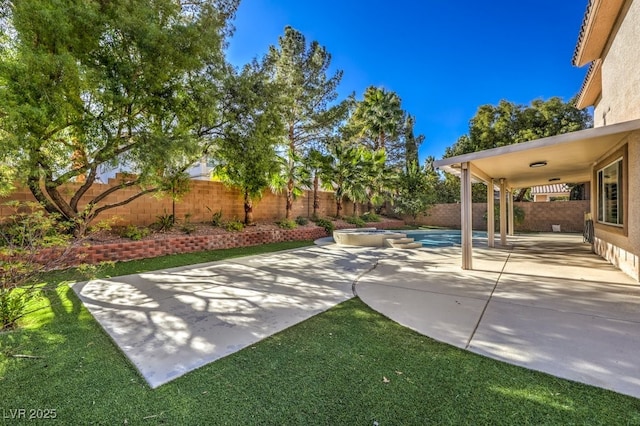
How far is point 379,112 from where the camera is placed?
22.9 meters

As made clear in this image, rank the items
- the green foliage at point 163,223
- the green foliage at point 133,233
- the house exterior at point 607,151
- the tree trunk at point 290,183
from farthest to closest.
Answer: the tree trunk at point 290,183 < the green foliage at point 163,223 < the green foliage at point 133,233 < the house exterior at point 607,151

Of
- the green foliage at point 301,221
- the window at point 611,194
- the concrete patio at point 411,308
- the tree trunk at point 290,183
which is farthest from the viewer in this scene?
the green foliage at point 301,221

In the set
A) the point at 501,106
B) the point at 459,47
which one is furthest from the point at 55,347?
the point at 501,106

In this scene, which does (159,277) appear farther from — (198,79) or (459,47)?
(459,47)

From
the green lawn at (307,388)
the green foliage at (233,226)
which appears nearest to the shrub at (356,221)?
the green foliage at (233,226)

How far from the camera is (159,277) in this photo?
677 centimetres

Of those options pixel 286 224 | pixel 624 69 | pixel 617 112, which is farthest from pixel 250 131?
pixel 617 112

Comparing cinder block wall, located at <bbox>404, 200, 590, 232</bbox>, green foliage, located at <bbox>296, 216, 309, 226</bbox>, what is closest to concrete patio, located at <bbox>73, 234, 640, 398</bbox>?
green foliage, located at <bbox>296, 216, 309, 226</bbox>

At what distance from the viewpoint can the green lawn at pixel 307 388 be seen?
89.8 inches

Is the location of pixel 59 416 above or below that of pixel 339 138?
below

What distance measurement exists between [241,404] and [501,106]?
2716 centimetres

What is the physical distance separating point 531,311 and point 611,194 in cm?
613

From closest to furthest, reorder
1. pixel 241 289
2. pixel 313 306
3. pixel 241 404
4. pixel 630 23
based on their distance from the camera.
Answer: pixel 241 404 < pixel 313 306 < pixel 241 289 < pixel 630 23

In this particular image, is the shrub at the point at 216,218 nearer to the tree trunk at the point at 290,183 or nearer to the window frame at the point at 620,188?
the tree trunk at the point at 290,183
